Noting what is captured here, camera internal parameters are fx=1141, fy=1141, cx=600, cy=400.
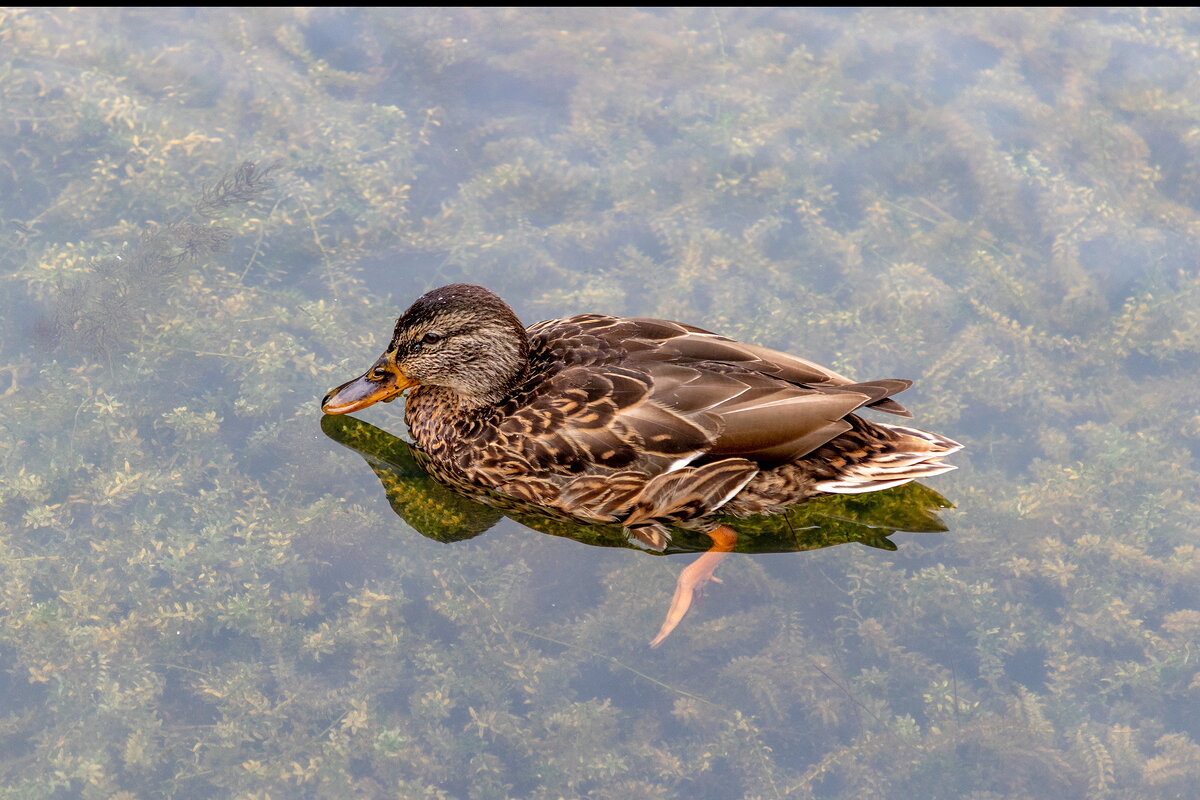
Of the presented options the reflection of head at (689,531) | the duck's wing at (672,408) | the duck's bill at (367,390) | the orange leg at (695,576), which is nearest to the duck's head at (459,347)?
the duck's bill at (367,390)

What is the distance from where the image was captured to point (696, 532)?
5.88m

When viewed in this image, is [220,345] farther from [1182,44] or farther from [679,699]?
[1182,44]

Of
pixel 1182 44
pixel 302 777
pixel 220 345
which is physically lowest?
pixel 302 777

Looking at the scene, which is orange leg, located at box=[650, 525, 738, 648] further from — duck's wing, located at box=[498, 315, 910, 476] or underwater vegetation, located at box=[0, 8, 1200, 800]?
duck's wing, located at box=[498, 315, 910, 476]

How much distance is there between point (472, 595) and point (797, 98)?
422 cm

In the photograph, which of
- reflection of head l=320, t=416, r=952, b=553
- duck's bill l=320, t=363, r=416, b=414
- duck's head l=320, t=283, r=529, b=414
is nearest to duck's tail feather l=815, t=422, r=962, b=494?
reflection of head l=320, t=416, r=952, b=553

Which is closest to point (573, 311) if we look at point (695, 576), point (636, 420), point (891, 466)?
point (636, 420)

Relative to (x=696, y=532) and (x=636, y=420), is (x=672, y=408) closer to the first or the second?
(x=636, y=420)

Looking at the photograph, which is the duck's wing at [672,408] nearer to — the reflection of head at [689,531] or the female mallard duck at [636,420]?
the female mallard duck at [636,420]

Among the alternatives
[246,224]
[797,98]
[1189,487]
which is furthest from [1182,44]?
[246,224]

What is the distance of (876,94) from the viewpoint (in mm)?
7828

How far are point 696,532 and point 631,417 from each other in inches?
34.0

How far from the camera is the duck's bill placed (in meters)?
5.86

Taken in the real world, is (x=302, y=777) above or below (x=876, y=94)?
below
